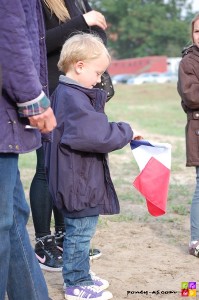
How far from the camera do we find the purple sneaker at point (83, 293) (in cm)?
317

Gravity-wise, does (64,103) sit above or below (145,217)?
above

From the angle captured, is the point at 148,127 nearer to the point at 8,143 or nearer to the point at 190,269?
the point at 190,269

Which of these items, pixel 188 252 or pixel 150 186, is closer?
pixel 150 186

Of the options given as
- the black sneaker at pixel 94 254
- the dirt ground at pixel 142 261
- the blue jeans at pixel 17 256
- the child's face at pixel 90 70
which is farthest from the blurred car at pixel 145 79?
the blue jeans at pixel 17 256

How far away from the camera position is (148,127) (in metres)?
13.7

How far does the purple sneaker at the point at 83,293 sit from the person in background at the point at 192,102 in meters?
1.02

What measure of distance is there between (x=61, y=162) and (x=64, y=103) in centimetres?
29

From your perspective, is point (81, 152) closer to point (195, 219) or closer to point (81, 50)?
point (81, 50)

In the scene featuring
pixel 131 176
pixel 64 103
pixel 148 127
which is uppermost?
pixel 64 103

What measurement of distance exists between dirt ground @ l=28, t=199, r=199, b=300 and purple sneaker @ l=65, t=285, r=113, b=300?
10cm

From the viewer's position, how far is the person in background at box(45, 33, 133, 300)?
2967 millimetres

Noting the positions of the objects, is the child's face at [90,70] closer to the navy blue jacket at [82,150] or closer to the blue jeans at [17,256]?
the navy blue jacket at [82,150]

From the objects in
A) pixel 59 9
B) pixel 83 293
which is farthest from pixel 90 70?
pixel 83 293

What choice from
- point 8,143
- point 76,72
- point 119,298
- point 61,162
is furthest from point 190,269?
point 8,143
